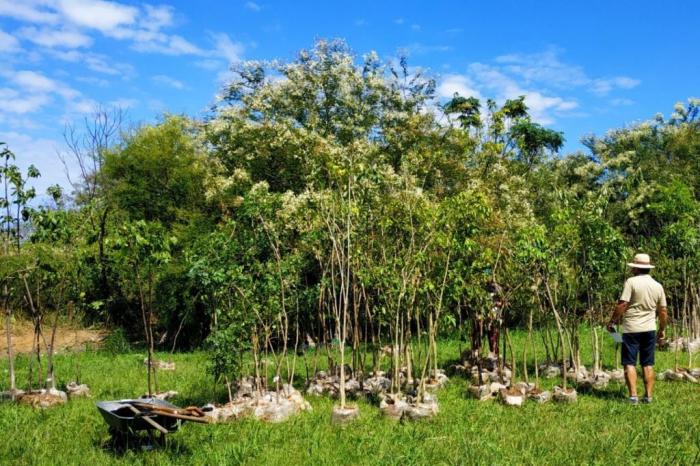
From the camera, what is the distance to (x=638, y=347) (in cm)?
782

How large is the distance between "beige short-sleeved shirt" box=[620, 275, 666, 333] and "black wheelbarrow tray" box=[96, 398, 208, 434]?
5.55 metres

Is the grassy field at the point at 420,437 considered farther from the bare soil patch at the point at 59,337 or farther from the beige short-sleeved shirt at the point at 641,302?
the bare soil patch at the point at 59,337

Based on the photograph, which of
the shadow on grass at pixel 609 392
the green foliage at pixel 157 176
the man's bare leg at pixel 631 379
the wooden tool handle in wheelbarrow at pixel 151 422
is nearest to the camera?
the wooden tool handle in wheelbarrow at pixel 151 422

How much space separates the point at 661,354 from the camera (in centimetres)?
1172

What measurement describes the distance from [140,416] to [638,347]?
20.2ft

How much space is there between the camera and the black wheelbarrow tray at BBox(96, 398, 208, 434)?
5.32 meters

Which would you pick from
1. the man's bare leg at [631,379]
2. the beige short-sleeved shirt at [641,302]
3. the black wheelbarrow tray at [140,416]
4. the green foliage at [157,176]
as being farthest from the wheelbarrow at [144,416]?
the green foliage at [157,176]

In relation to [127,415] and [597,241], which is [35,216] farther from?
[597,241]

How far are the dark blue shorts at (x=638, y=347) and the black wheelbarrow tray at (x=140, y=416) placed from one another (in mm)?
5388

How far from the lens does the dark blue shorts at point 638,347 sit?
302 inches

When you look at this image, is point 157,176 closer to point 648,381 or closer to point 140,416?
point 140,416

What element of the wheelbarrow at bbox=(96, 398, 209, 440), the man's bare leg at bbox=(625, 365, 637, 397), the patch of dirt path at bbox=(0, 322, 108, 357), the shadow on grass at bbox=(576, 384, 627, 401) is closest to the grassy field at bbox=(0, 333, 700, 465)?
the shadow on grass at bbox=(576, 384, 627, 401)

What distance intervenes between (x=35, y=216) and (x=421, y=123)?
12319 millimetres

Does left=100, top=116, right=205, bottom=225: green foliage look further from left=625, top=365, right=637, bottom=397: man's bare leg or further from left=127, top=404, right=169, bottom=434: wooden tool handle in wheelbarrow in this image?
left=625, top=365, right=637, bottom=397: man's bare leg
